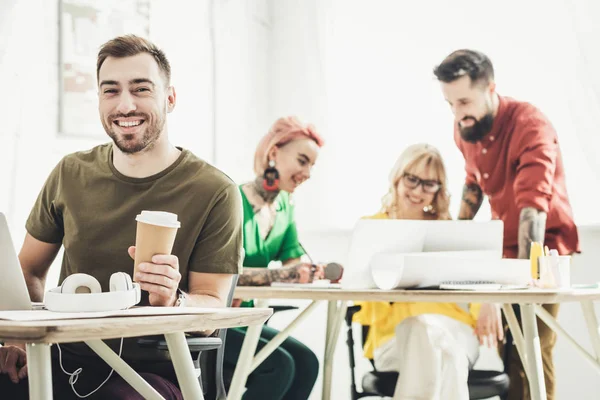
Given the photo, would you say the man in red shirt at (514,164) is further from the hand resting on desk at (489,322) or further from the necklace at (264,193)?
the necklace at (264,193)

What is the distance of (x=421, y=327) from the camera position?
8.47 feet

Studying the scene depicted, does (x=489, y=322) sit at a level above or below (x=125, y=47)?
below

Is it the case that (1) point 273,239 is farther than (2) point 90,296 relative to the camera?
Yes

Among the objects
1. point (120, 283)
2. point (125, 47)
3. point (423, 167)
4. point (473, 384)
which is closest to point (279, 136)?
point (423, 167)

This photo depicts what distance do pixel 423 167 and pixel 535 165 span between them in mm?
430

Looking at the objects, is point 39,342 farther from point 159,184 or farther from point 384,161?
point 384,161

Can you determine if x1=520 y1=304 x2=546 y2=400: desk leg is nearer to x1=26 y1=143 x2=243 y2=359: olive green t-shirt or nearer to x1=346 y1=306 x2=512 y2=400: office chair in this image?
x1=346 y1=306 x2=512 y2=400: office chair

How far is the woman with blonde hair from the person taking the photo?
248 cm

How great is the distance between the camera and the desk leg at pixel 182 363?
47.1 inches

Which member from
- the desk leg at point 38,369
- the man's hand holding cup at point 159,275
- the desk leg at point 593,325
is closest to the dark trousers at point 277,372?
the desk leg at point 593,325

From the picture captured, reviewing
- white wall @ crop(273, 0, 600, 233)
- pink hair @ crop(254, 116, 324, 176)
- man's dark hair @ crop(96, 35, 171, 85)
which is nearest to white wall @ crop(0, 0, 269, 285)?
white wall @ crop(273, 0, 600, 233)

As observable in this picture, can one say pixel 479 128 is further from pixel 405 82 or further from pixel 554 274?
pixel 554 274

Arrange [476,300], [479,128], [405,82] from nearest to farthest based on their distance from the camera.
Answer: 1. [476,300]
2. [479,128]
3. [405,82]

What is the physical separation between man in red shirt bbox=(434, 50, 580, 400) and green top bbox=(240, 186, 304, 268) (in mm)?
833
